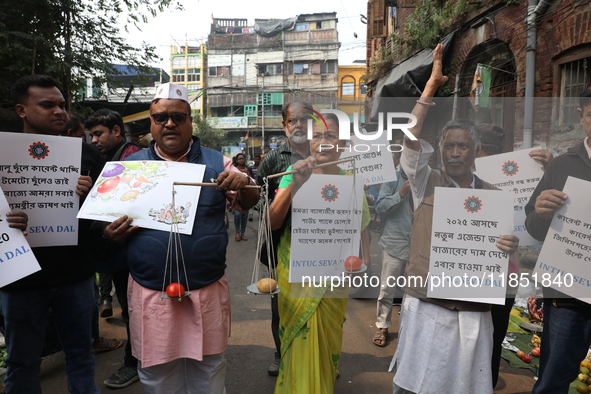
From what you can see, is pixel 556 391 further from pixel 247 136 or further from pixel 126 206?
pixel 247 136


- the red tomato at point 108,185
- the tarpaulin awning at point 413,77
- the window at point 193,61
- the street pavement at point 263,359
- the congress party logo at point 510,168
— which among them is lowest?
the street pavement at point 263,359

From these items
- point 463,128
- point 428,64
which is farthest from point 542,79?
point 463,128

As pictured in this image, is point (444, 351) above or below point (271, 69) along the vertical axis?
below

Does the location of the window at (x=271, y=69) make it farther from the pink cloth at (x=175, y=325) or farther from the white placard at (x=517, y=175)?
the pink cloth at (x=175, y=325)

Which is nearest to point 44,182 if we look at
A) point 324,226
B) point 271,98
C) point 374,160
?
point 324,226

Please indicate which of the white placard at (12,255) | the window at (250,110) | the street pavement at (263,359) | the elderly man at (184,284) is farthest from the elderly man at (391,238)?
the window at (250,110)

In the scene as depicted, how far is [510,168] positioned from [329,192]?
116 centimetres

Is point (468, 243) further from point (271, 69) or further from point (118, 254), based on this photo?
point (271, 69)

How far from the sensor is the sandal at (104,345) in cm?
363

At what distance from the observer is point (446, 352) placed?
2145mm

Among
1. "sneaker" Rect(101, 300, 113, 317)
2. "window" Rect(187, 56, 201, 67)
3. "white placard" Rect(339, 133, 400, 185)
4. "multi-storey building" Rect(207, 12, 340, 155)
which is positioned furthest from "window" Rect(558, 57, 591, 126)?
"window" Rect(187, 56, 201, 67)

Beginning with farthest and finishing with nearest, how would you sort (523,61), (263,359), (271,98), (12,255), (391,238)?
(271,98)
(523,61)
(391,238)
(263,359)
(12,255)

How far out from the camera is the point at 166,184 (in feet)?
7.16

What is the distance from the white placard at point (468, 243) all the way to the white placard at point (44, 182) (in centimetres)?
198
